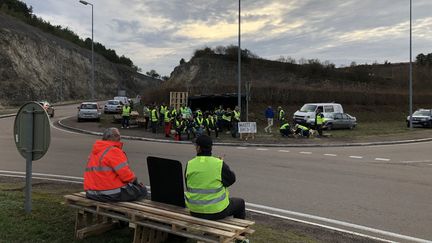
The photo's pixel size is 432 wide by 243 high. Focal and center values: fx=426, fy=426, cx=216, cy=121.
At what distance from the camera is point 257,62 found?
74.2 meters

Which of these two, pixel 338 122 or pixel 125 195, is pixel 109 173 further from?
pixel 338 122

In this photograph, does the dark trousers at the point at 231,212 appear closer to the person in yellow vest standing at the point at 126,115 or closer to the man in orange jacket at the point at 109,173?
the man in orange jacket at the point at 109,173

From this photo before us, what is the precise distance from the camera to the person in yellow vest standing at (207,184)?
16.3 ft

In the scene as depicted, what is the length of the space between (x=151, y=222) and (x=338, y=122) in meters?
30.6

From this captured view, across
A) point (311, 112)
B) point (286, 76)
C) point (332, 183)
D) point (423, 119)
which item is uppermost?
point (286, 76)

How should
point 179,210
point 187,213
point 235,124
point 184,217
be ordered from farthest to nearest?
point 235,124 < point 179,210 < point 187,213 < point 184,217

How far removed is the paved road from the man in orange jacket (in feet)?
10.9

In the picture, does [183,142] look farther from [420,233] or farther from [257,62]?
[257,62]

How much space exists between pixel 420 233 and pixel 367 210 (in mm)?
1445

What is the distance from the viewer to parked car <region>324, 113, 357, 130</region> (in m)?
33.3

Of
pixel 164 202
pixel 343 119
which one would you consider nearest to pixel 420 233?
pixel 164 202

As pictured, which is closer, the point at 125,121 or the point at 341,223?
the point at 341,223

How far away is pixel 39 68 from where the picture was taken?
73.5 m

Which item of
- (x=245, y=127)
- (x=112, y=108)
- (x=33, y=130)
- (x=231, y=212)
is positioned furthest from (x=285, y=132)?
(x=112, y=108)
